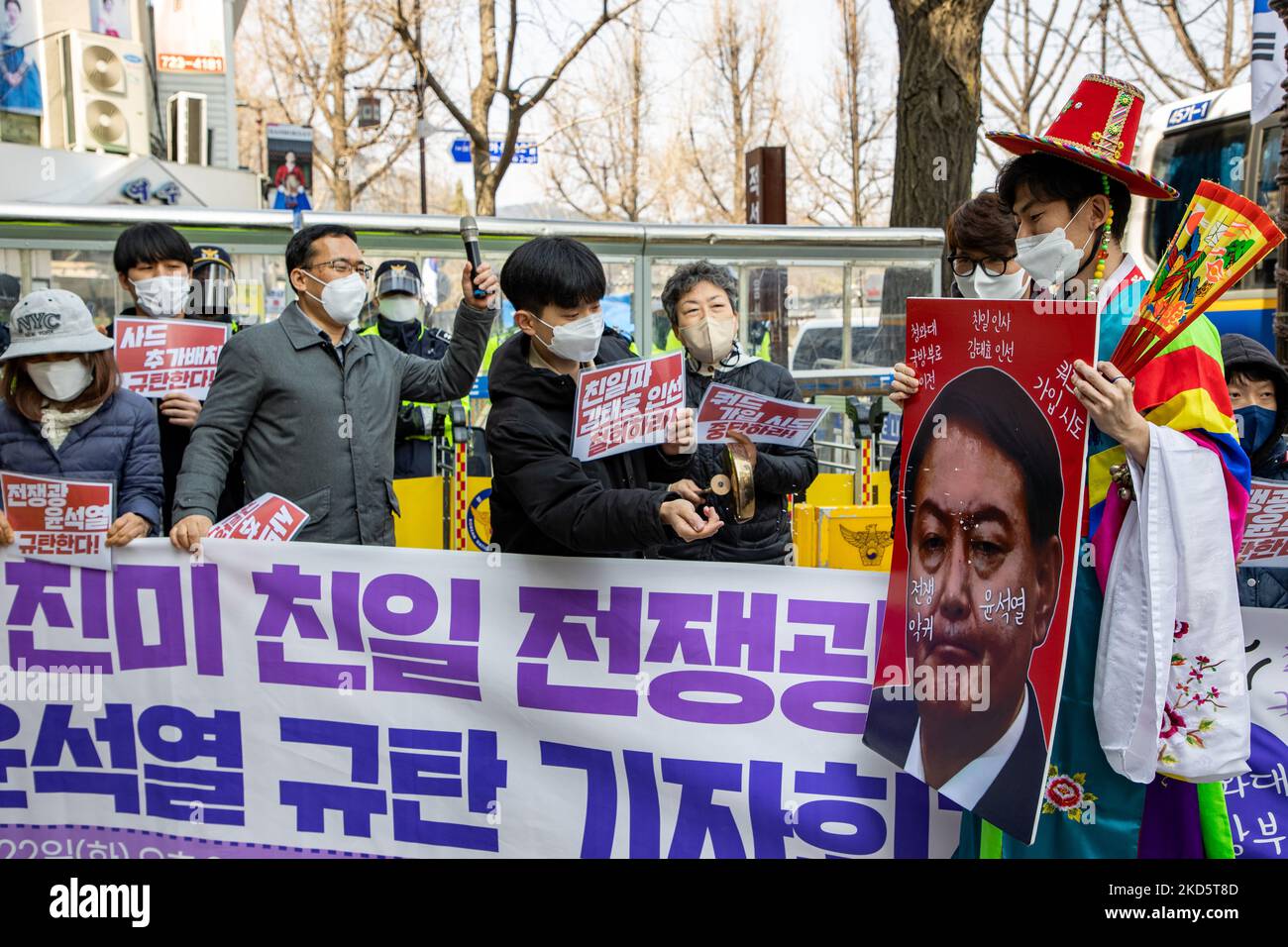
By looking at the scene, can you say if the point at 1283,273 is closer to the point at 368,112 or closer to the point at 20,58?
the point at 20,58

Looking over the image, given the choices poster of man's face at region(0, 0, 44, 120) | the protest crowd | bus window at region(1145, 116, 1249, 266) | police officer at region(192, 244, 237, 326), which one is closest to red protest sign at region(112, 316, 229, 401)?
the protest crowd

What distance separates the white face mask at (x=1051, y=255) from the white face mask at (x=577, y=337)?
1.06 m

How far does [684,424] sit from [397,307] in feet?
15.2

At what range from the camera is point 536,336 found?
3184 millimetres

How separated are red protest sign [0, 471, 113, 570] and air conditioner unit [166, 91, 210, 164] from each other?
875 inches

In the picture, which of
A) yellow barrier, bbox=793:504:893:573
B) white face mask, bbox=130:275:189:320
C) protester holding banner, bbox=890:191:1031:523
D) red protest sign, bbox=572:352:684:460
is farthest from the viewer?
yellow barrier, bbox=793:504:893:573

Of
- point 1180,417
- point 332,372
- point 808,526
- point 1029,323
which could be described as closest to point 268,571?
point 332,372

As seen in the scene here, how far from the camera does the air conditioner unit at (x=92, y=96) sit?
20391 mm

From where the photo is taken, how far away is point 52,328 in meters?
3.80

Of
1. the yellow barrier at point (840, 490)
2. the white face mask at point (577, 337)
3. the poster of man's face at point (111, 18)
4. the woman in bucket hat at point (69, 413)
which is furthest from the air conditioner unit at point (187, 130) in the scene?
the white face mask at point (577, 337)

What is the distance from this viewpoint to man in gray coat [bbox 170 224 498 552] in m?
3.90

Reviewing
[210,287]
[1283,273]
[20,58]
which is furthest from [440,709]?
[20,58]

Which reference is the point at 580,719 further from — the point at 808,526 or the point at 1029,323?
the point at 808,526

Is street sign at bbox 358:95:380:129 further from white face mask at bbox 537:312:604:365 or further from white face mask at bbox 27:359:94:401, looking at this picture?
white face mask at bbox 537:312:604:365
